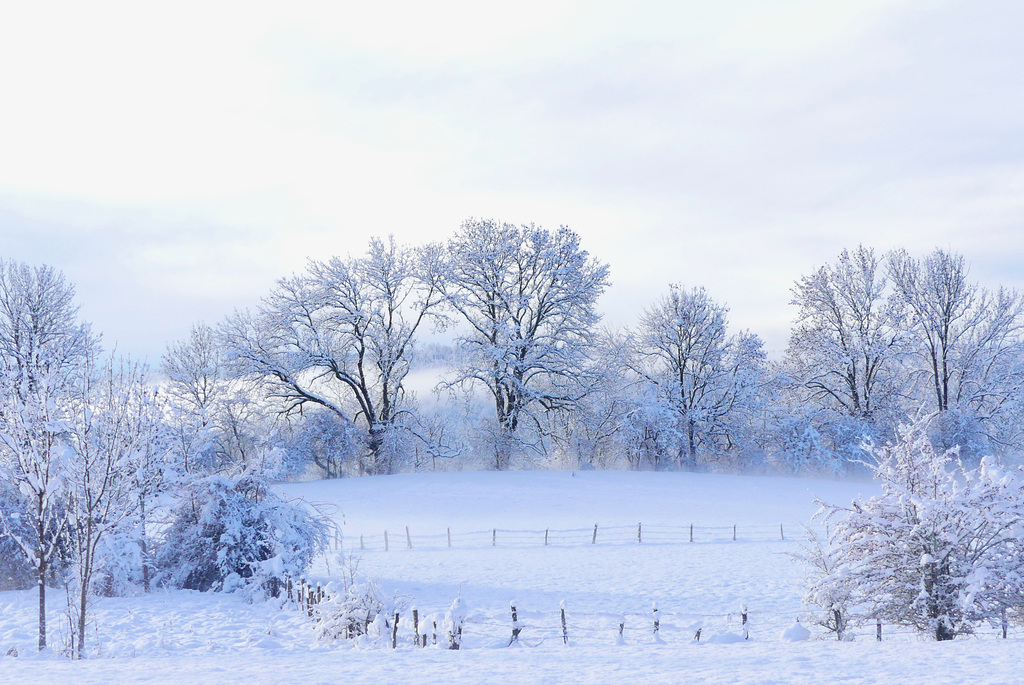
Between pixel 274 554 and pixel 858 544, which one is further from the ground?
pixel 858 544

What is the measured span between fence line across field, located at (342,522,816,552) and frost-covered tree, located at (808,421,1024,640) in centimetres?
1475

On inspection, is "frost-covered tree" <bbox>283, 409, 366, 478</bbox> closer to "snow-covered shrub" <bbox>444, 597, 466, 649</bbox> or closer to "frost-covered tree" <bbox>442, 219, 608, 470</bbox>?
"frost-covered tree" <bbox>442, 219, 608, 470</bbox>

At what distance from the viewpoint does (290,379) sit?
3712 cm

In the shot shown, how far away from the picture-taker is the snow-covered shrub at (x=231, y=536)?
738 inches

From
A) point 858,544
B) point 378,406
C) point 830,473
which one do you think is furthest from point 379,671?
point 830,473

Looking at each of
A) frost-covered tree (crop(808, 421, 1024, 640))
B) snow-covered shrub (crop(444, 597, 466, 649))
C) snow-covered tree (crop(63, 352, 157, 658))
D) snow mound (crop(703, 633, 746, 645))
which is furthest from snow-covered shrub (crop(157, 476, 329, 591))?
frost-covered tree (crop(808, 421, 1024, 640))

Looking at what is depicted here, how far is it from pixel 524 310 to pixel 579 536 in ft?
46.0

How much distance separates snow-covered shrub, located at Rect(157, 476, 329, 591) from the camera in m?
18.7

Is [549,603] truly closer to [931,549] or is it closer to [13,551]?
[931,549]

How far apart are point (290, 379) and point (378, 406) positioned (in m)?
4.91

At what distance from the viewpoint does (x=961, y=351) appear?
38.8 metres

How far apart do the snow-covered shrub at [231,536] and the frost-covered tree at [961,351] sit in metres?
32.1

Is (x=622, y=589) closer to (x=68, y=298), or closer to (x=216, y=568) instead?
(x=216, y=568)

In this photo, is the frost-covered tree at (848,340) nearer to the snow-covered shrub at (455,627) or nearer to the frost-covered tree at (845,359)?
the frost-covered tree at (845,359)
